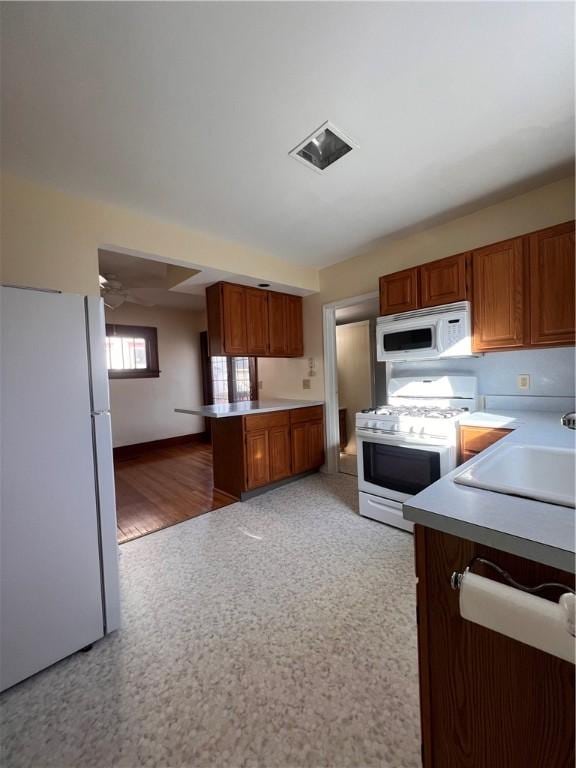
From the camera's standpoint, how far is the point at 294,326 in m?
3.93

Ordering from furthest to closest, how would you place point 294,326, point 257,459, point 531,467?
point 294,326 → point 257,459 → point 531,467

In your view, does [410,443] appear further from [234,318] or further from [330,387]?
[234,318]

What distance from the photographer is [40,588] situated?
1.33m

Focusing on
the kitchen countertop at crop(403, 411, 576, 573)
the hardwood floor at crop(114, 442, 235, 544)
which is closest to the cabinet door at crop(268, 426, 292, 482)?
the hardwood floor at crop(114, 442, 235, 544)

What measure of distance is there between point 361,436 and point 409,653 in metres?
1.46

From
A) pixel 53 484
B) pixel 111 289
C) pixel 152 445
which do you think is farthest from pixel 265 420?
pixel 152 445

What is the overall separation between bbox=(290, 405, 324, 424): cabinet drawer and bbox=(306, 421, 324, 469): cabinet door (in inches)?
2.8

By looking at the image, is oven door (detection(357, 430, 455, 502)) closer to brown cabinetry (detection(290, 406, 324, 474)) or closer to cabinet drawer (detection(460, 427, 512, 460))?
cabinet drawer (detection(460, 427, 512, 460))

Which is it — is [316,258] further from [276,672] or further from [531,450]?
[276,672]

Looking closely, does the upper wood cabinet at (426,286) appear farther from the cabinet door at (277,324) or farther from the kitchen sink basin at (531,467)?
the kitchen sink basin at (531,467)

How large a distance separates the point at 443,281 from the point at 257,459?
2.32 metres

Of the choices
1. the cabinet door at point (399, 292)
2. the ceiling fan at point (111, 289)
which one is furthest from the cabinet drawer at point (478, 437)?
the ceiling fan at point (111, 289)

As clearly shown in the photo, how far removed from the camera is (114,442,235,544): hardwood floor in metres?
2.77

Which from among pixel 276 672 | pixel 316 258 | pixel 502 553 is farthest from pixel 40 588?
pixel 316 258
